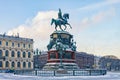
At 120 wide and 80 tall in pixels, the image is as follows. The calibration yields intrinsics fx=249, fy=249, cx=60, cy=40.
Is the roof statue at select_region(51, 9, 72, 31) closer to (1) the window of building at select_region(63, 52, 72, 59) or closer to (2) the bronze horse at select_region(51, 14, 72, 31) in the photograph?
(2) the bronze horse at select_region(51, 14, 72, 31)

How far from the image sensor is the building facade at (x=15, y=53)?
85.8 m

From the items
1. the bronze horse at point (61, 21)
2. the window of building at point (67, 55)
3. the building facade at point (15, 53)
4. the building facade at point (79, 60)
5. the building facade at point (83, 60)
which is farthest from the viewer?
the building facade at point (83, 60)

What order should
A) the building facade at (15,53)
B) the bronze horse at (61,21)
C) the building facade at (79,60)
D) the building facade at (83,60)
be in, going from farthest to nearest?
the building facade at (83,60) → the building facade at (79,60) → the building facade at (15,53) → the bronze horse at (61,21)

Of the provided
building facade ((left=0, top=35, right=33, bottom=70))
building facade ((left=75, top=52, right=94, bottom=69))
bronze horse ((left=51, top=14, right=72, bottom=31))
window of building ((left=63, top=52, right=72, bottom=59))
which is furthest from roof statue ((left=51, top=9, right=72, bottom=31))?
building facade ((left=75, top=52, right=94, bottom=69))

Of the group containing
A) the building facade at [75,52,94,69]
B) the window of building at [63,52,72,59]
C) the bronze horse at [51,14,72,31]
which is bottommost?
the building facade at [75,52,94,69]

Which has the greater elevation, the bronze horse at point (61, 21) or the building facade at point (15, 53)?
the bronze horse at point (61, 21)

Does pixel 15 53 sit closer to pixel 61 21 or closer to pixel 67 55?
pixel 61 21

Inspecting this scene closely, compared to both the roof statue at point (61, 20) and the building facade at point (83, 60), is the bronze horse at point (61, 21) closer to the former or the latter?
the roof statue at point (61, 20)

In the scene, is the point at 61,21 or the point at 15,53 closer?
the point at 61,21

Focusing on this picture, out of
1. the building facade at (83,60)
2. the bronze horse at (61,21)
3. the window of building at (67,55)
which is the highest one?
the bronze horse at (61,21)

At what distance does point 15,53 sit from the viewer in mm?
89625

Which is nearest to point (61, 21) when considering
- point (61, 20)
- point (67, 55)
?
point (61, 20)

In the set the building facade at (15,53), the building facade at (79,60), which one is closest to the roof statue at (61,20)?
the building facade at (15,53)

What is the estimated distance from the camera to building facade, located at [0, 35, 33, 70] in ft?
282
